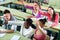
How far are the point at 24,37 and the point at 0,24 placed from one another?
295mm

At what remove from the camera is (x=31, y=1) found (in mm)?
1903

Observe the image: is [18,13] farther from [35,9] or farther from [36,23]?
[36,23]

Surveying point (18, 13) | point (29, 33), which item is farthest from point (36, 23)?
point (18, 13)

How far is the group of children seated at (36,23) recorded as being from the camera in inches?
58.5

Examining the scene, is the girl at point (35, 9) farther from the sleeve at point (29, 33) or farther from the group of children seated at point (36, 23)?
the sleeve at point (29, 33)

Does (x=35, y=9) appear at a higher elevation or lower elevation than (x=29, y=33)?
higher

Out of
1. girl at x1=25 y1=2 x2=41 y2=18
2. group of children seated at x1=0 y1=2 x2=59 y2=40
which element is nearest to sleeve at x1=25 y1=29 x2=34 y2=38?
group of children seated at x1=0 y1=2 x2=59 y2=40

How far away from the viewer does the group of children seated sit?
4.88 feet

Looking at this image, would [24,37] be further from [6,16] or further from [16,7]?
[16,7]

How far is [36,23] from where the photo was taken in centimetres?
153

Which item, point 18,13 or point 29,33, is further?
point 18,13

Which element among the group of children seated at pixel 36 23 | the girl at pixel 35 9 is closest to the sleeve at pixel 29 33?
the group of children seated at pixel 36 23

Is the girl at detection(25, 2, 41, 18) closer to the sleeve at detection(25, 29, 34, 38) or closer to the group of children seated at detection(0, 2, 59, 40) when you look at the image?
the group of children seated at detection(0, 2, 59, 40)

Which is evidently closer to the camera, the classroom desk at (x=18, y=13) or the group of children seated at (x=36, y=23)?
the group of children seated at (x=36, y=23)
